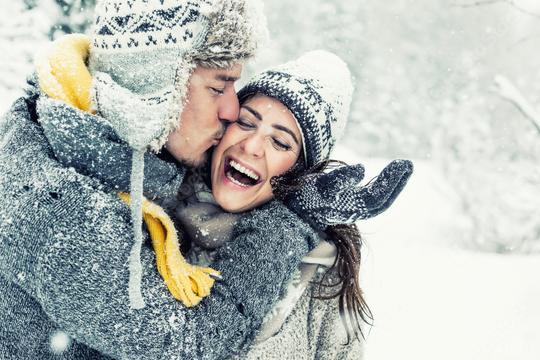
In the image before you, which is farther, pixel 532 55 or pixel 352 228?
pixel 532 55

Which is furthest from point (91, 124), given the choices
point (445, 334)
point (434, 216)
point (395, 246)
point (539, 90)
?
point (539, 90)

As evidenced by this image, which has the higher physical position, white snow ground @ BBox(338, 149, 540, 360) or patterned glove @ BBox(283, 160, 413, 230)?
patterned glove @ BBox(283, 160, 413, 230)

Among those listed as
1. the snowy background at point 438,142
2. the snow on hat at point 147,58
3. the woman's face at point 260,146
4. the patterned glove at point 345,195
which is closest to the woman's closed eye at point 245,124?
the woman's face at point 260,146

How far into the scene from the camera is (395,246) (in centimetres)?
909

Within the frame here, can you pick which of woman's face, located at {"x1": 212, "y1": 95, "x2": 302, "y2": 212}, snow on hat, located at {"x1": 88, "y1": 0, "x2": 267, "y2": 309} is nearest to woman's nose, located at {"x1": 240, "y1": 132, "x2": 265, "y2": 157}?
woman's face, located at {"x1": 212, "y1": 95, "x2": 302, "y2": 212}

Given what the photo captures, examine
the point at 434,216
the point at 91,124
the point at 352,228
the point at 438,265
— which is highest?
the point at 91,124

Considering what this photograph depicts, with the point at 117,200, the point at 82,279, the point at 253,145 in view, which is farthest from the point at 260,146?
the point at 82,279

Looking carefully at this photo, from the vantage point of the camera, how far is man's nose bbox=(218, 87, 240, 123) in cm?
202

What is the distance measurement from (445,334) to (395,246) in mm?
3182

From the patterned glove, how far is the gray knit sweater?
0.37 m

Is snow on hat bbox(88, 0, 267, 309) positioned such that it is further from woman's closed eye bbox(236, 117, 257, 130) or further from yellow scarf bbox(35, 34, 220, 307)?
woman's closed eye bbox(236, 117, 257, 130)

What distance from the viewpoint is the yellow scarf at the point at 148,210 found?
63.6 inches

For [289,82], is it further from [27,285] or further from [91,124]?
[27,285]

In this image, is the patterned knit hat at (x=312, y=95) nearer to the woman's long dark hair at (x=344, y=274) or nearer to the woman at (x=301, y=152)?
the woman at (x=301, y=152)
